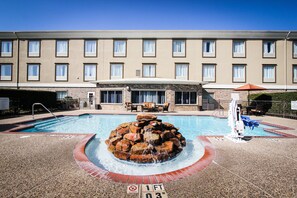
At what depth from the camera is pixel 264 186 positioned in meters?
2.42

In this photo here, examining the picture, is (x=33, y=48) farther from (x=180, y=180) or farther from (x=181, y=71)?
(x=180, y=180)

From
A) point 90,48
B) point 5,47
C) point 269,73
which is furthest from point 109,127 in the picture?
point 5,47

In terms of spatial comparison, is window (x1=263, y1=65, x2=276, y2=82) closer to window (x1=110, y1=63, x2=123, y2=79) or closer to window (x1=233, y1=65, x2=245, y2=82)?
window (x1=233, y1=65, x2=245, y2=82)

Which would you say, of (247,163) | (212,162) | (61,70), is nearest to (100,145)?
(212,162)

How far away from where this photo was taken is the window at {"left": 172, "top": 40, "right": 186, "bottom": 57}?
20.2 metres

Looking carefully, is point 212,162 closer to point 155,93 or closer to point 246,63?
point 155,93

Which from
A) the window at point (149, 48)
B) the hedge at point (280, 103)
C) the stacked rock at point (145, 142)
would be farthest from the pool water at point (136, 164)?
the window at point (149, 48)

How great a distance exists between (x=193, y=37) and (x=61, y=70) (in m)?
19.3

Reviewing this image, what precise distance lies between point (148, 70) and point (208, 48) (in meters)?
9.01

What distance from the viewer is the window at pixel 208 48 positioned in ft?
66.0

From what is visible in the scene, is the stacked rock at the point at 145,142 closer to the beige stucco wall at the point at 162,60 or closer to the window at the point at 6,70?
the beige stucco wall at the point at 162,60

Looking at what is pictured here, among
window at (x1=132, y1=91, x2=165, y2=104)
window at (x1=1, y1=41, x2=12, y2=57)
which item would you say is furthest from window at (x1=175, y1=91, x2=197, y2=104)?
window at (x1=1, y1=41, x2=12, y2=57)

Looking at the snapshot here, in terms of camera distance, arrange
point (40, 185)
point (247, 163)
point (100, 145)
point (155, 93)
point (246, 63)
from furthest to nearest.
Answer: point (246, 63) < point (155, 93) < point (100, 145) < point (247, 163) < point (40, 185)

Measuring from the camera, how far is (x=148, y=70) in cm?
2034
